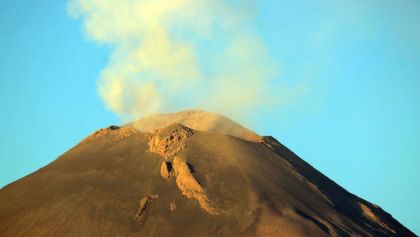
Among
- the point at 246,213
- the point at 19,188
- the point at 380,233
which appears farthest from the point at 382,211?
the point at 19,188

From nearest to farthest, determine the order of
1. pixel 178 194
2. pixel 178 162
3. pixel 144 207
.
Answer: pixel 144 207 → pixel 178 194 → pixel 178 162

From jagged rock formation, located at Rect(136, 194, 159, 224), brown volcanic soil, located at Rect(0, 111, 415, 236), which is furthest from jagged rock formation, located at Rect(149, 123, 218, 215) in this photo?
jagged rock formation, located at Rect(136, 194, 159, 224)

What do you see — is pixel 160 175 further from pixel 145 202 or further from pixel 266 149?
pixel 266 149

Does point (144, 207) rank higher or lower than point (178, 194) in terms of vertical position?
lower

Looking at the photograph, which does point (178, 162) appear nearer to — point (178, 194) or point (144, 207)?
point (178, 194)

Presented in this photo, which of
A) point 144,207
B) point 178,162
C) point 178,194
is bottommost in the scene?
point 144,207

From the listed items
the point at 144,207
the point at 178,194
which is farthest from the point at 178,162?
the point at 144,207

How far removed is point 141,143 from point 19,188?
110ft

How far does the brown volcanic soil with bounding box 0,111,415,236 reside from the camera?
143 m

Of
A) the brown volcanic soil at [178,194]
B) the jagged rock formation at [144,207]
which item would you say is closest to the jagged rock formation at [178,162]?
the brown volcanic soil at [178,194]

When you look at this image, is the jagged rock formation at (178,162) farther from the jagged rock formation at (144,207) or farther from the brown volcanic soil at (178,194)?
the jagged rock formation at (144,207)

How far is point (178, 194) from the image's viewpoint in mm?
155125

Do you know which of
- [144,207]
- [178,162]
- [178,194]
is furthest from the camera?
[178,162]

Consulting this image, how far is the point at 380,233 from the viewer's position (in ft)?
536
